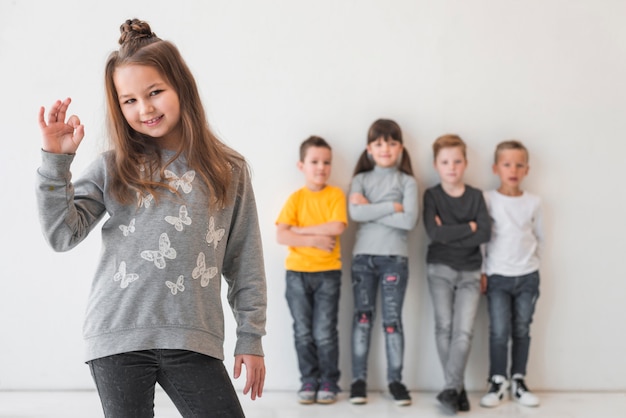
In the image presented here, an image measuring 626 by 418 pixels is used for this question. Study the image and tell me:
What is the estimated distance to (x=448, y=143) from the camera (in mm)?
3223

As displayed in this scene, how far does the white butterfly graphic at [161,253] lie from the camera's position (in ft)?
4.74

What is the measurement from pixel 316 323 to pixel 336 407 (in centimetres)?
37

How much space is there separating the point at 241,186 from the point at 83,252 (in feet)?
6.33

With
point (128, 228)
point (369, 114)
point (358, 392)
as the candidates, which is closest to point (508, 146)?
point (369, 114)

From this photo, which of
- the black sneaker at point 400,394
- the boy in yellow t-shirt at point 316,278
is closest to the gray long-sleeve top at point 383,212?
the boy in yellow t-shirt at point 316,278

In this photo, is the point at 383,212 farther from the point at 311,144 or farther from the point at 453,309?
the point at 453,309

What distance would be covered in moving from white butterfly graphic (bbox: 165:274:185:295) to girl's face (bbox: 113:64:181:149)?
12.4 inches

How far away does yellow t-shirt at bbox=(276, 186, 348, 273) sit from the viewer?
125 inches

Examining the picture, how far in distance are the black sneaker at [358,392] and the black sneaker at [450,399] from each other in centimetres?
33

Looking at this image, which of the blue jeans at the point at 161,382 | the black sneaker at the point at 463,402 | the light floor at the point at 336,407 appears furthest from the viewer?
the black sneaker at the point at 463,402

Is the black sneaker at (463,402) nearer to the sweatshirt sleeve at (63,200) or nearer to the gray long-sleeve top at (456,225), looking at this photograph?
the gray long-sleeve top at (456,225)

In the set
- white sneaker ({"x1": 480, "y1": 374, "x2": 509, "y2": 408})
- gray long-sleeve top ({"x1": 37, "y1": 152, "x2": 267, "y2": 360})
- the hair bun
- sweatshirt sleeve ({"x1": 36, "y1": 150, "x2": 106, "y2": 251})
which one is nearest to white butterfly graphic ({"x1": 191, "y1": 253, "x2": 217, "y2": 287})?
gray long-sleeve top ({"x1": 37, "y1": 152, "x2": 267, "y2": 360})

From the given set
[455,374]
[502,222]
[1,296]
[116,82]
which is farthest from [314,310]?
[116,82]

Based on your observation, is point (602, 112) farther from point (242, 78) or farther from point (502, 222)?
point (242, 78)
